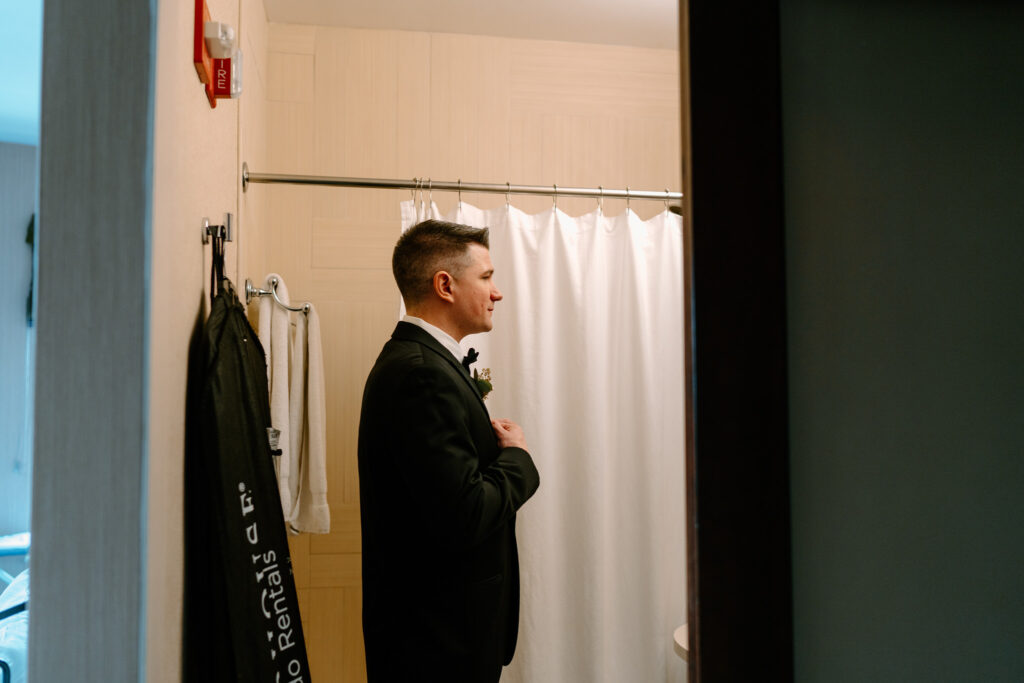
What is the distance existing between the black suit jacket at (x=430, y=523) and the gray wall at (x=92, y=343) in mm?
562

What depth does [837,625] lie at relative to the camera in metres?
0.67

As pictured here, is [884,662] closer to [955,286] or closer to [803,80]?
[955,286]

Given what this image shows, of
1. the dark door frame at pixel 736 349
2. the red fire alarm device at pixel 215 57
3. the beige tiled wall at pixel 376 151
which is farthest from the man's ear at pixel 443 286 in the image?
the dark door frame at pixel 736 349

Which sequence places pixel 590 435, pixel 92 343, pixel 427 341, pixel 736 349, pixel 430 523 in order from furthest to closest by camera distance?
1. pixel 590 435
2. pixel 427 341
3. pixel 430 523
4. pixel 92 343
5. pixel 736 349

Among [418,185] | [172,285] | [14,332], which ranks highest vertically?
[418,185]

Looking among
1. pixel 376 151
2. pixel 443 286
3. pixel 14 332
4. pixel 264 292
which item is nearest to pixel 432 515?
pixel 443 286

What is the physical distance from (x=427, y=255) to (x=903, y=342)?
113cm

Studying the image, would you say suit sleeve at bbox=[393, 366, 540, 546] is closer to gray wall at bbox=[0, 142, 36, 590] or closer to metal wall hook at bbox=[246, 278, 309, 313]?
metal wall hook at bbox=[246, 278, 309, 313]

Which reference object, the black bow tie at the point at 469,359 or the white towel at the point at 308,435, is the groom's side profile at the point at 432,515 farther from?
the white towel at the point at 308,435

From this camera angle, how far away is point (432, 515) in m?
1.35

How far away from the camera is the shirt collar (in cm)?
156

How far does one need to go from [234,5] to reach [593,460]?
1471mm

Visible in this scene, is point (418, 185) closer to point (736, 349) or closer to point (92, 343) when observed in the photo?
point (92, 343)

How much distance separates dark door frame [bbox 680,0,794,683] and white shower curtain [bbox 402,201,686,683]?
1.39 metres
